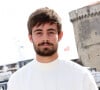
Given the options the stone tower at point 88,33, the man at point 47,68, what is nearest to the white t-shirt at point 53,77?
the man at point 47,68

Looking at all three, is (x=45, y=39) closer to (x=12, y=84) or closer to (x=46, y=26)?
(x=46, y=26)

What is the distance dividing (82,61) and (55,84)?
25721mm

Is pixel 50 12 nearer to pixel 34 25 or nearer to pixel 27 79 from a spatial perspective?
pixel 34 25

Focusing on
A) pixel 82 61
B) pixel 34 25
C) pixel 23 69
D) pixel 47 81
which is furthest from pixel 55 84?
pixel 82 61

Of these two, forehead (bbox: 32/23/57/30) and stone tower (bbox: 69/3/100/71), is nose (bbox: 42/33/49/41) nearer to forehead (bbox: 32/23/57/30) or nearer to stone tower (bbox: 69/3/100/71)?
forehead (bbox: 32/23/57/30)

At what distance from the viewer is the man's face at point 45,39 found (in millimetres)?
1637

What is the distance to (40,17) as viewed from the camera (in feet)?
5.45

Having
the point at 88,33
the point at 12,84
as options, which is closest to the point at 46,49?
the point at 12,84

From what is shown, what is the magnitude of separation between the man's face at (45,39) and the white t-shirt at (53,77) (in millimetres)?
57

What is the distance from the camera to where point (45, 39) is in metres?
1.64

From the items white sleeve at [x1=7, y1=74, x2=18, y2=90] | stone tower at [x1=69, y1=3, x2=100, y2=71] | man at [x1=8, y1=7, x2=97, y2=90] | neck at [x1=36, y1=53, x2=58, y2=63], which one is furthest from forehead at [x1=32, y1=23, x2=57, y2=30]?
stone tower at [x1=69, y1=3, x2=100, y2=71]

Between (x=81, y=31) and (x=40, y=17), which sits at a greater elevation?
(x=81, y=31)

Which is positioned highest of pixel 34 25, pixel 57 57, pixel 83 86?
pixel 34 25

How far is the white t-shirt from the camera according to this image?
63.6 inches
